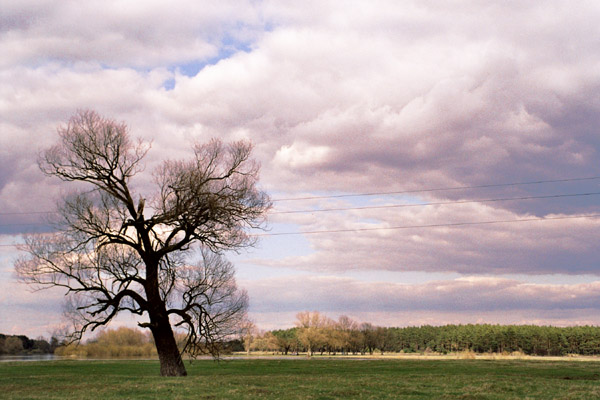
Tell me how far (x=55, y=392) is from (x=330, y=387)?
1325 centimetres

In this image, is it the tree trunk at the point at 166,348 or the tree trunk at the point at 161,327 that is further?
the tree trunk at the point at 166,348

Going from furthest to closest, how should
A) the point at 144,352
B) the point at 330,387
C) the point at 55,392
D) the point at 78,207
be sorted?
the point at 144,352 → the point at 78,207 → the point at 330,387 → the point at 55,392

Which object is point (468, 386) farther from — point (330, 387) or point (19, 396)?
point (19, 396)

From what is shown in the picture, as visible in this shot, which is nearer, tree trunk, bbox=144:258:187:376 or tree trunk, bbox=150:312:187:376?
tree trunk, bbox=144:258:187:376

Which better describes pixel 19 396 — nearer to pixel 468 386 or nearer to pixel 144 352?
pixel 468 386

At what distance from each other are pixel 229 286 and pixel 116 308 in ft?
29.4

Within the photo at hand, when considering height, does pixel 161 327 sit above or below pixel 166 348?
above

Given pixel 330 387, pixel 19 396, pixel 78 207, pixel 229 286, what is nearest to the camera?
pixel 19 396

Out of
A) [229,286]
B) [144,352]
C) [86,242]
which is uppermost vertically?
[86,242]

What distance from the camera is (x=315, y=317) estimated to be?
152 m

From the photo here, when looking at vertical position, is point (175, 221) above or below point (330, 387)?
above

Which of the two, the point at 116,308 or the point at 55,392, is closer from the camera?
the point at 55,392

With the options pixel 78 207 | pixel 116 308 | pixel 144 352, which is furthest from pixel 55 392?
pixel 144 352

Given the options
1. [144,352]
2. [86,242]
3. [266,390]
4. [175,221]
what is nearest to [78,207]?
[86,242]
